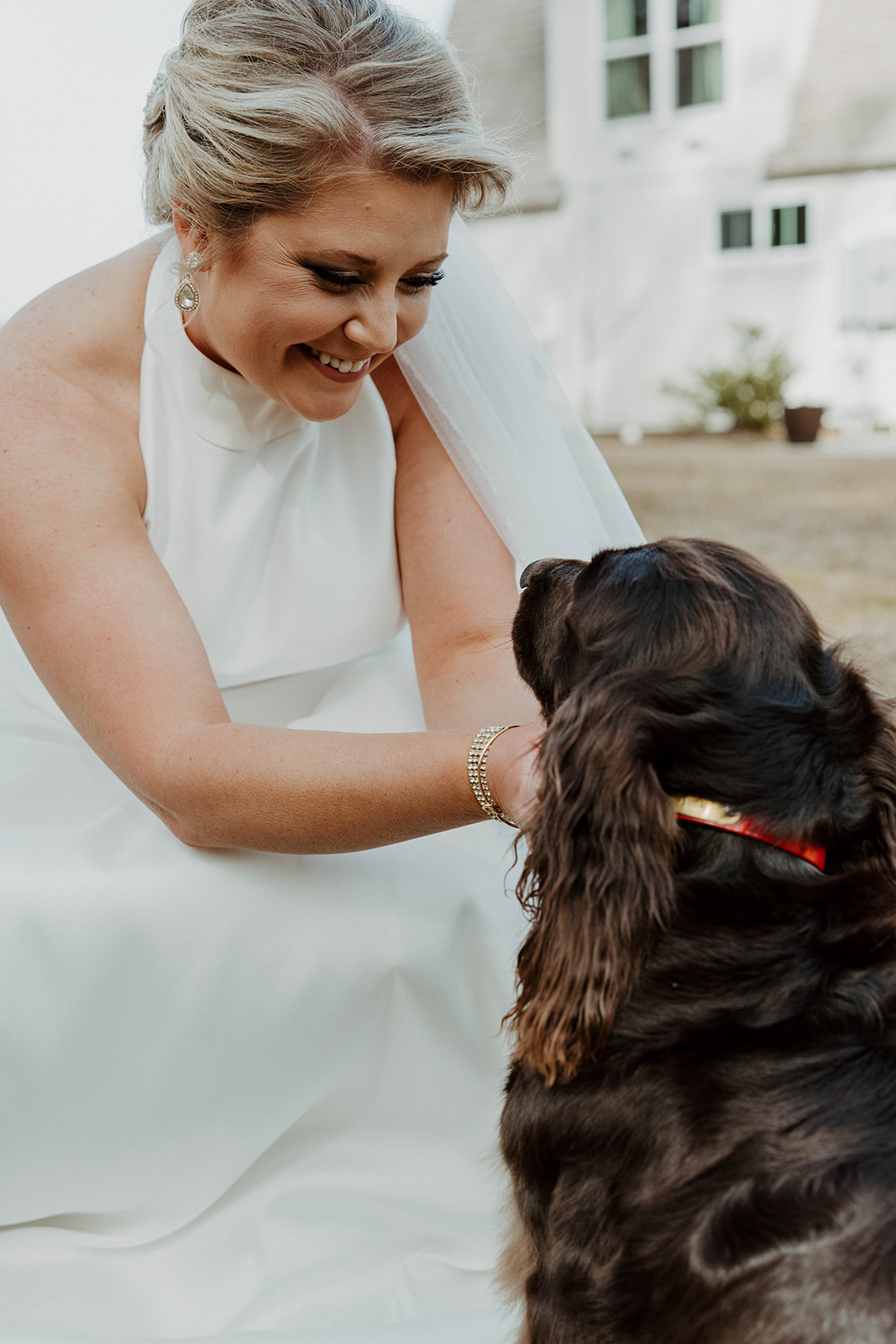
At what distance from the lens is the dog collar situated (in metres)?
1.69

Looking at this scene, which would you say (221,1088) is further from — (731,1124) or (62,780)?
(731,1124)

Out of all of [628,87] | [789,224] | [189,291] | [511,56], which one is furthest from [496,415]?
[511,56]

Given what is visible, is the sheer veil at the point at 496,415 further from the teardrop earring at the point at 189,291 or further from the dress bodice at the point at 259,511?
the teardrop earring at the point at 189,291

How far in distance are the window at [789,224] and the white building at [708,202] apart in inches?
0.9

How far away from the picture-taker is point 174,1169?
7.84 feet

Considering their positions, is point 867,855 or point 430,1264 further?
point 430,1264

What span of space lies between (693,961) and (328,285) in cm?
133

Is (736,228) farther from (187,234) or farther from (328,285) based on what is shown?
(328,285)

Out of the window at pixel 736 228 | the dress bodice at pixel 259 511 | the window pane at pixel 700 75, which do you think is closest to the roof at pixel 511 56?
the window pane at pixel 700 75

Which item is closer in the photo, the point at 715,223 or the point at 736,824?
the point at 736,824

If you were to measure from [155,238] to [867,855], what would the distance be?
78.3 inches

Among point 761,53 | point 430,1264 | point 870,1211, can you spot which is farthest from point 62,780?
point 761,53

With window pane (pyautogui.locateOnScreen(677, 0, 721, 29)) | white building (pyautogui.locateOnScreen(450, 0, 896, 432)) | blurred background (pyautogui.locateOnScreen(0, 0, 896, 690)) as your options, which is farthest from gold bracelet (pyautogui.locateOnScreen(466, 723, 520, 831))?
window pane (pyautogui.locateOnScreen(677, 0, 721, 29))

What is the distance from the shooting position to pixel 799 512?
31.3 feet
